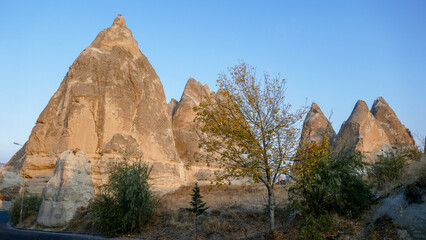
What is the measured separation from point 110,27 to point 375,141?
28.8 meters

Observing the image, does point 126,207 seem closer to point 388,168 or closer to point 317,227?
point 317,227

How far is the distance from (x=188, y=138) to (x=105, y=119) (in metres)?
9.84

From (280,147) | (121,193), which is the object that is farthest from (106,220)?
(280,147)

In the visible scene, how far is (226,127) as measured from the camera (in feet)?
33.4

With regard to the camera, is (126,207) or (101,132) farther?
(101,132)

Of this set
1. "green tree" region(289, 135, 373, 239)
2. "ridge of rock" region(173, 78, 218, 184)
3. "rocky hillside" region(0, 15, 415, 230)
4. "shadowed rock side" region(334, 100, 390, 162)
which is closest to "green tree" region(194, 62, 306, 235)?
"green tree" region(289, 135, 373, 239)

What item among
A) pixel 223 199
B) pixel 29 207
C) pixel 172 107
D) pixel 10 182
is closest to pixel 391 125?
pixel 172 107

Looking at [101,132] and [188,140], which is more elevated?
[188,140]

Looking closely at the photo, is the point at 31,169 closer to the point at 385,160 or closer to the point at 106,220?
the point at 106,220

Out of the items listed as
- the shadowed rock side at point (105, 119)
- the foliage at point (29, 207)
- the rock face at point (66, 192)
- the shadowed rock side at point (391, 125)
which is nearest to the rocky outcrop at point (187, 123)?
Answer: the shadowed rock side at point (105, 119)

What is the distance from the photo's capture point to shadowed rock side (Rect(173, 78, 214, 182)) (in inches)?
1179

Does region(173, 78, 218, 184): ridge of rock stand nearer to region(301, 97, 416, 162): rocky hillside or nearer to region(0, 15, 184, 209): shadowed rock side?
region(0, 15, 184, 209): shadowed rock side

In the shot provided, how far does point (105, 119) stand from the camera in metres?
23.9

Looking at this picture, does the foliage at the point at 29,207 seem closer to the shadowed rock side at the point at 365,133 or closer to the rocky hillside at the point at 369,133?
the rocky hillside at the point at 369,133
